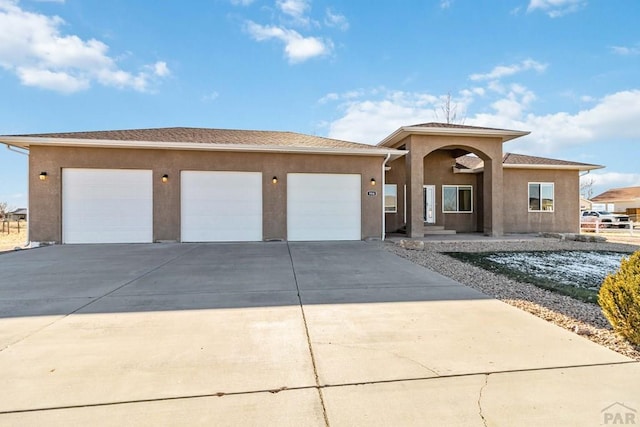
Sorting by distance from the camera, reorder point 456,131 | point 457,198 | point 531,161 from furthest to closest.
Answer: point 457,198 < point 531,161 < point 456,131

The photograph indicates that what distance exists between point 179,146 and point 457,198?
12.4 meters

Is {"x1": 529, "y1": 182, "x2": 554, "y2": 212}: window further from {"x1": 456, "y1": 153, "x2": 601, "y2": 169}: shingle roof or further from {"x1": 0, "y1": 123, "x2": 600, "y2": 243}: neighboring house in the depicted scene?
{"x1": 0, "y1": 123, "x2": 600, "y2": 243}: neighboring house

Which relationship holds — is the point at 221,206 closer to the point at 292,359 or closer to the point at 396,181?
the point at 396,181

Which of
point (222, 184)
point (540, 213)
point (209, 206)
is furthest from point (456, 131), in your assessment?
point (209, 206)

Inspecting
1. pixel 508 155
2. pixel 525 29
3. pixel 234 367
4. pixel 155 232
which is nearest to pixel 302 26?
pixel 525 29

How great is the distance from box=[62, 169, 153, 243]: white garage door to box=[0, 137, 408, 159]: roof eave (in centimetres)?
88

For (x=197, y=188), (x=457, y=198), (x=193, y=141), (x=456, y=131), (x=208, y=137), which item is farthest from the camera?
(x=457, y=198)

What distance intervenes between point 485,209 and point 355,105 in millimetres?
13136

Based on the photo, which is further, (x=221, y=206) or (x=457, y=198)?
(x=457, y=198)

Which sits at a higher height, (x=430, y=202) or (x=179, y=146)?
(x=179, y=146)

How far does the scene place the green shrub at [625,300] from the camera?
2.90 meters

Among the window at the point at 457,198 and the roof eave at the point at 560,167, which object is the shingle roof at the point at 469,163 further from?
the roof eave at the point at 560,167

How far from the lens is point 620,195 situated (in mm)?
38781

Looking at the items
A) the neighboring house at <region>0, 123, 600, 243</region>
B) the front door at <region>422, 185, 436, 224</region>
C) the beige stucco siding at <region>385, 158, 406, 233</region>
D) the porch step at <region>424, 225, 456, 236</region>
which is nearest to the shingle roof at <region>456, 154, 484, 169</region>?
the front door at <region>422, 185, 436, 224</region>
